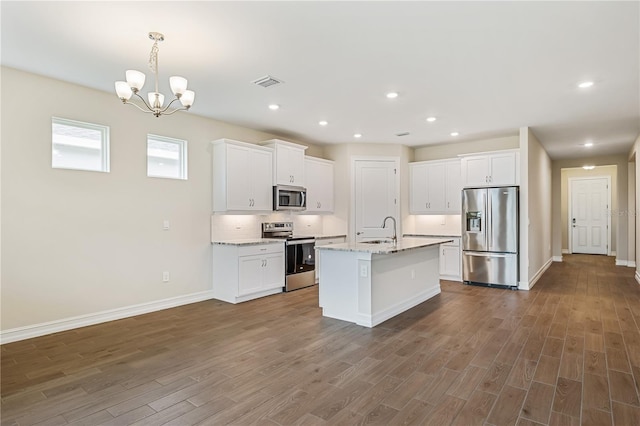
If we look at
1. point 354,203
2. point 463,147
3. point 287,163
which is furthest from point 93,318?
point 463,147

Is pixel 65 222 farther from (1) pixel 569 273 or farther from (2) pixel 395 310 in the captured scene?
(1) pixel 569 273

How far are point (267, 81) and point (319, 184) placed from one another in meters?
3.25

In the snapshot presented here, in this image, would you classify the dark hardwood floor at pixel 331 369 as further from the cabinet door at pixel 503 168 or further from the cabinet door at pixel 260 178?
the cabinet door at pixel 503 168

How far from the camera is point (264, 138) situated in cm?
627

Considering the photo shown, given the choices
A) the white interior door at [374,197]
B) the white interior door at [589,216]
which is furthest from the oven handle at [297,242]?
the white interior door at [589,216]

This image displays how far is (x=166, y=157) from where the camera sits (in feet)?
16.3

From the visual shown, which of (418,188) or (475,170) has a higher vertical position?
(475,170)

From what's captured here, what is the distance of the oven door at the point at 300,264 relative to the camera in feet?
19.2

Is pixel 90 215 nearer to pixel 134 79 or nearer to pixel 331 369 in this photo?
pixel 134 79

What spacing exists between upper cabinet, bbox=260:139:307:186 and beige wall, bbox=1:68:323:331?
1.14 metres

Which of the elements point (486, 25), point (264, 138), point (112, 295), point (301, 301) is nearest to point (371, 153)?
point (264, 138)

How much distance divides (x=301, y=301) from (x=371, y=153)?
3.53 meters

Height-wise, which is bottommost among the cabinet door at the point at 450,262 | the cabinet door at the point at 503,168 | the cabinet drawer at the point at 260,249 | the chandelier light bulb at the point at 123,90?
the cabinet door at the point at 450,262

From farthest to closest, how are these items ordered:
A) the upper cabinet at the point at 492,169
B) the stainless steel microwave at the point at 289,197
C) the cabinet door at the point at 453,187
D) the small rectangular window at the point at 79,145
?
1. the cabinet door at the point at 453,187
2. the upper cabinet at the point at 492,169
3. the stainless steel microwave at the point at 289,197
4. the small rectangular window at the point at 79,145
